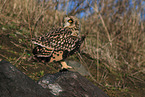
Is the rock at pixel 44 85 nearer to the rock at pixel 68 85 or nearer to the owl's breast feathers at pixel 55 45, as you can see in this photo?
the rock at pixel 68 85

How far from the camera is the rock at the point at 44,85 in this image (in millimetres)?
1977

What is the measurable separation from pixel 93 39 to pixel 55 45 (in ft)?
14.4

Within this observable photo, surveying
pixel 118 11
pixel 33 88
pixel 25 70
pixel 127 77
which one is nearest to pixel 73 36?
pixel 25 70

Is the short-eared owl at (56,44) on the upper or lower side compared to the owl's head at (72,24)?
lower

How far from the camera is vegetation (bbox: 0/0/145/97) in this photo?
4.52m

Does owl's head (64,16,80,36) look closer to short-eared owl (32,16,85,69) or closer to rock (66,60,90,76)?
short-eared owl (32,16,85,69)

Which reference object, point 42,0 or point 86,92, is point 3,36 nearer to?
point 42,0

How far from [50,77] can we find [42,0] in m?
3.14

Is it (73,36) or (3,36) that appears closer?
(73,36)

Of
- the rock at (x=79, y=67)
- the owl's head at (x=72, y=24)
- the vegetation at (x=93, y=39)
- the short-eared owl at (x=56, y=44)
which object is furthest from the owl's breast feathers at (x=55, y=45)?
the rock at (x=79, y=67)

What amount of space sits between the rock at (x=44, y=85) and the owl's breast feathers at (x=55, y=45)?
80cm

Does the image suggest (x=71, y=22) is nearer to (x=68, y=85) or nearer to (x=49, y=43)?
(x=49, y=43)

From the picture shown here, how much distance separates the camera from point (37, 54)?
11.8 ft

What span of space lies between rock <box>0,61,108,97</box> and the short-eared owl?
31.4 inches
